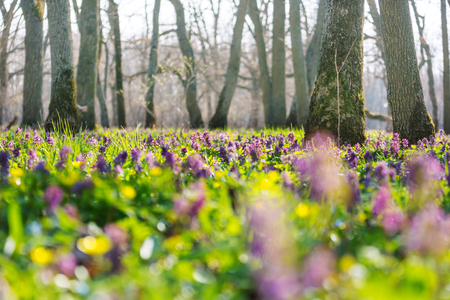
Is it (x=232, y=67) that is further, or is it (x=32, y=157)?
(x=232, y=67)

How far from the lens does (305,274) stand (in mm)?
1057

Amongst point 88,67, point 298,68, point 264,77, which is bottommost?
point 298,68

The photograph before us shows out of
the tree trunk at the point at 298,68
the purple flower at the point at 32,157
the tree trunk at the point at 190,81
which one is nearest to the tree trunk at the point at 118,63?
the tree trunk at the point at 190,81

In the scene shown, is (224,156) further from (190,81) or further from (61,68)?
(190,81)

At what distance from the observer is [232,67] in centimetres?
1320

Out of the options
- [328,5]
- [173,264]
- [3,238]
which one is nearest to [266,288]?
[173,264]

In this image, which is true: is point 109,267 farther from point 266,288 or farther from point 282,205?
point 282,205

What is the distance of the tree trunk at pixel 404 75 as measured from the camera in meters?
5.76

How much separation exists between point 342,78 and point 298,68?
20.3ft

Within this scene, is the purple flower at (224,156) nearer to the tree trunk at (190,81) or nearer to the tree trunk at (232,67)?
the tree trunk at (232,67)

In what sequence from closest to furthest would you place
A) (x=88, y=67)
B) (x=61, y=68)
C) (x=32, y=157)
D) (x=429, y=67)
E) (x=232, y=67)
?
(x=32, y=157)
(x=61, y=68)
(x=88, y=67)
(x=232, y=67)
(x=429, y=67)

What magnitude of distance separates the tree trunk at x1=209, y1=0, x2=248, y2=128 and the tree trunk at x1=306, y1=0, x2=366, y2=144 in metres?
8.04

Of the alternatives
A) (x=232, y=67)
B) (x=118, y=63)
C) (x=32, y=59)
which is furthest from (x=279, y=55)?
(x=32, y=59)

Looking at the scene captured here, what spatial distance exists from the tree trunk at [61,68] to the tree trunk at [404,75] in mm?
6531
